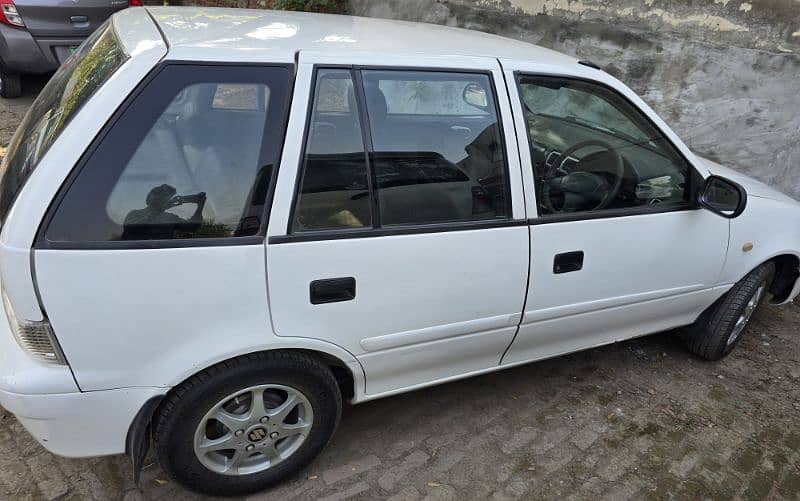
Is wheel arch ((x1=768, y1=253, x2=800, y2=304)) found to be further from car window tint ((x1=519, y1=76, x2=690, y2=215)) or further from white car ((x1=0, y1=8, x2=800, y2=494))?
car window tint ((x1=519, y1=76, x2=690, y2=215))

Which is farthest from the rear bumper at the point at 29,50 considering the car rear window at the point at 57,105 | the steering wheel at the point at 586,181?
the steering wheel at the point at 586,181

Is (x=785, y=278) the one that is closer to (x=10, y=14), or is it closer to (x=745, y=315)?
(x=745, y=315)

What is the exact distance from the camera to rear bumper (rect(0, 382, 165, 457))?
1.98 m

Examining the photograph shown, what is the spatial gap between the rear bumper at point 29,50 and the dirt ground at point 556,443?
4681 mm

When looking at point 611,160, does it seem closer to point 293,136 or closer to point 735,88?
point 293,136

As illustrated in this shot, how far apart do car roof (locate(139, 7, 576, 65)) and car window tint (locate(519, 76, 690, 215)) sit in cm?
20

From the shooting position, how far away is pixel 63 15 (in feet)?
19.8

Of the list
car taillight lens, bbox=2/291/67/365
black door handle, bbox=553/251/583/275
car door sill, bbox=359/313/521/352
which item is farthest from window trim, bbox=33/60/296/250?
black door handle, bbox=553/251/583/275

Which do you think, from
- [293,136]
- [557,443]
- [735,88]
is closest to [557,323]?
[557,443]

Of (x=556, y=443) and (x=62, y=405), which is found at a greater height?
(x=62, y=405)

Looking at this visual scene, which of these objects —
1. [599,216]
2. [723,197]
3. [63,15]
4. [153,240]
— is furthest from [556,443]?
[63,15]

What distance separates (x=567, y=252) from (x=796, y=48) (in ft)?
11.6

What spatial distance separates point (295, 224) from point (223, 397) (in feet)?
2.29

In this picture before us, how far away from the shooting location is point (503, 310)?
2.65 m
